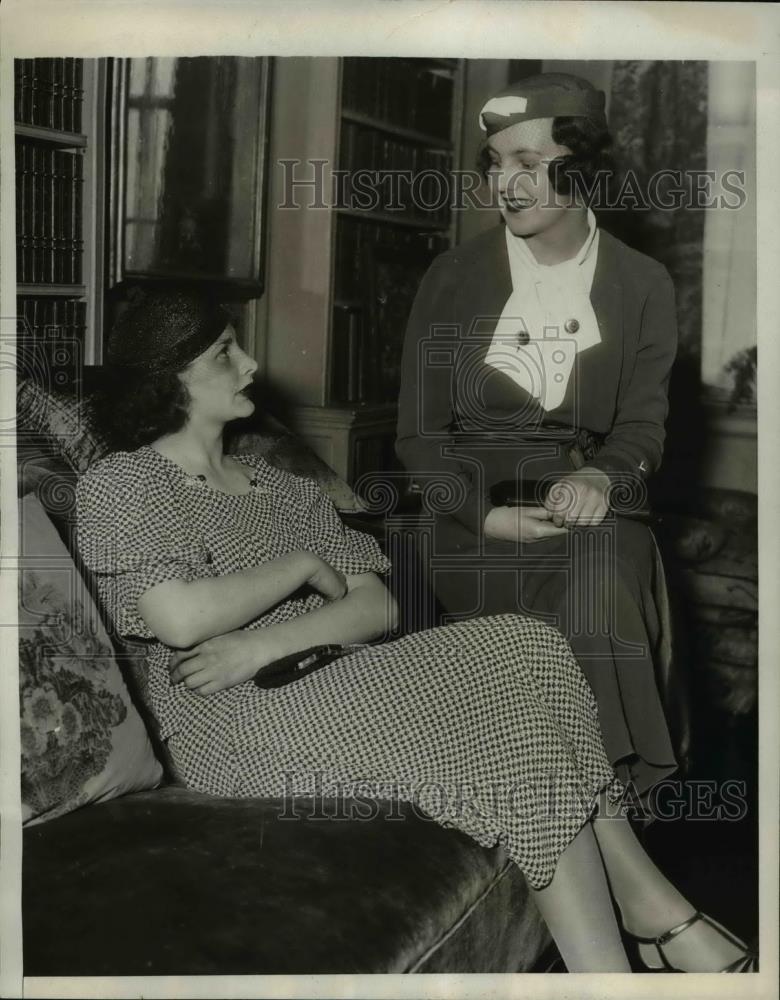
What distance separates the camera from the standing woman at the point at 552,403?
5.15ft

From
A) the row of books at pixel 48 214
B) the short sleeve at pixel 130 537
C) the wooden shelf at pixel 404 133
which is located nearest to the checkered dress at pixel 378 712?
the short sleeve at pixel 130 537

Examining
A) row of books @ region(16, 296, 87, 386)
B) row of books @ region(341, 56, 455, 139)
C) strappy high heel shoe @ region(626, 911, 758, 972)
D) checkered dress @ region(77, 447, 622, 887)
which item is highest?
row of books @ region(341, 56, 455, 139)

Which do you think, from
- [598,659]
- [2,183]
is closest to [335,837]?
[598,659]

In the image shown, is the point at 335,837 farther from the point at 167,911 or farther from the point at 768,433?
the point at 768,433

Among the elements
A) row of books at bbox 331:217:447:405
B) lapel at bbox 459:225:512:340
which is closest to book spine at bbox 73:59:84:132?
row of books at bbox 331:217:447:405

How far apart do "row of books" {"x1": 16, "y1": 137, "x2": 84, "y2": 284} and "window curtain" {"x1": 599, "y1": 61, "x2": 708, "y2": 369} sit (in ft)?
2.87

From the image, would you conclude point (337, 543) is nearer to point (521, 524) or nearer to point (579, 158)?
point (521, 524)

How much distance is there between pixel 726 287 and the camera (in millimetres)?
1683

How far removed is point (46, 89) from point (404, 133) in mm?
713

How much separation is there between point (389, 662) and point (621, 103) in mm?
1166

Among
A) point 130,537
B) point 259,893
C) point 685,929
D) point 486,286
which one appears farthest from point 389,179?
point 685,929

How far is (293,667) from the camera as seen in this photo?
1.45 m

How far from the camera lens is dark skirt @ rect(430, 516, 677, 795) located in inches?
61.0

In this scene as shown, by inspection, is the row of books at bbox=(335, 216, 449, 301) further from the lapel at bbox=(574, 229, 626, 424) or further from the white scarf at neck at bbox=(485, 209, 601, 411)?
the lapel at bbox=(574, 229, 626, 424)
